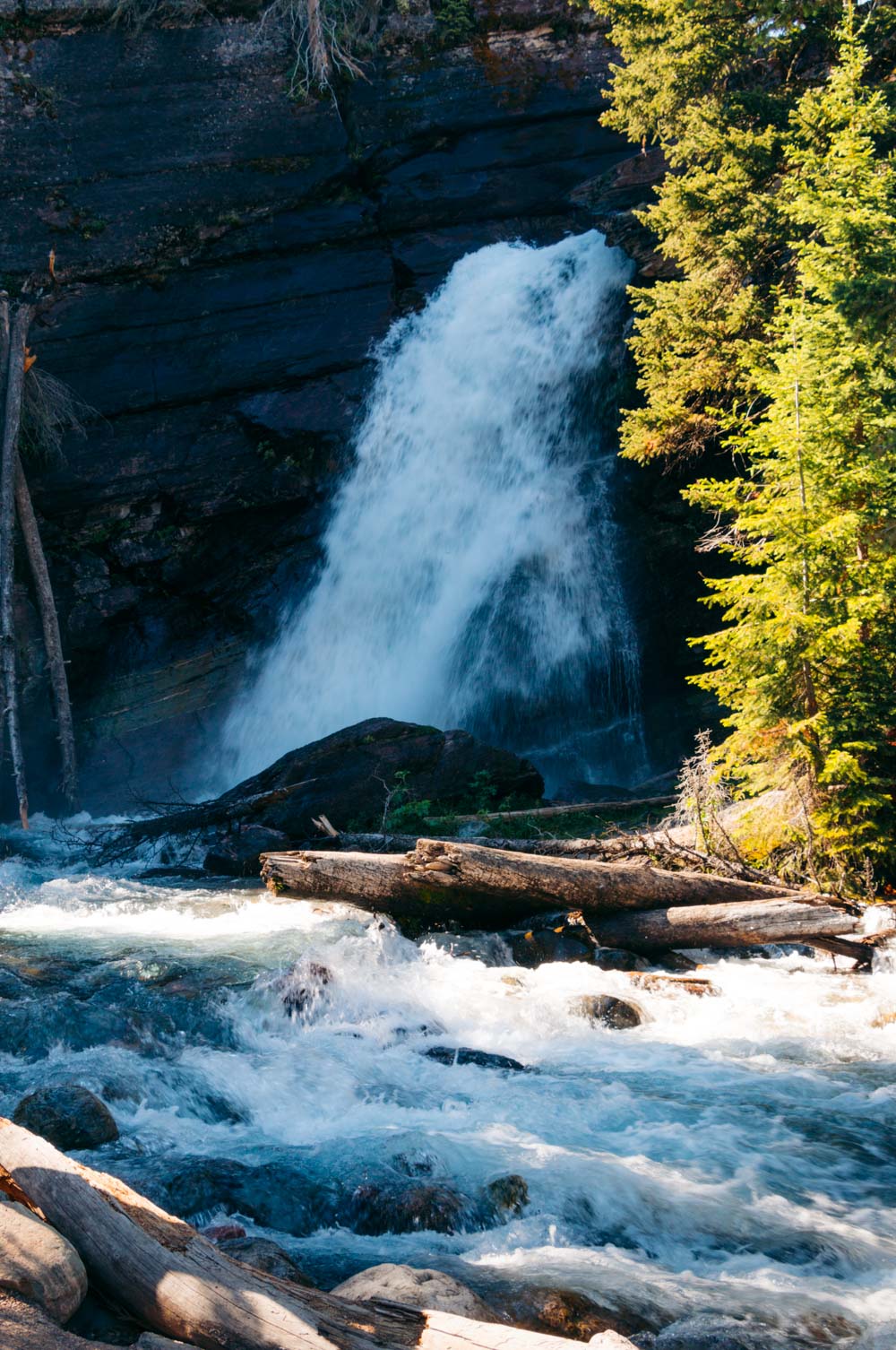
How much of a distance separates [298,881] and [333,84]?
18969 mm

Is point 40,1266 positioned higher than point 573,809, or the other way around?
point 573,809

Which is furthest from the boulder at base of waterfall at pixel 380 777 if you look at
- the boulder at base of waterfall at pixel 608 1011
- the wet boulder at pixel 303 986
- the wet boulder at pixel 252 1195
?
the wet boulder at pixel 252 1195

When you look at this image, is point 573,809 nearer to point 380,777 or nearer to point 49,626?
point 380,777

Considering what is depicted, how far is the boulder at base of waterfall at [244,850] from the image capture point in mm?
13227

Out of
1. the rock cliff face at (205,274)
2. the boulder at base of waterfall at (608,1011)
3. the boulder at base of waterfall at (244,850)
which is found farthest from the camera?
the rock cliff face at (205,274)

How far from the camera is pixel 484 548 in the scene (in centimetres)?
1947

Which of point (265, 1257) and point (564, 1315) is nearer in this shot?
point (564, 1315)

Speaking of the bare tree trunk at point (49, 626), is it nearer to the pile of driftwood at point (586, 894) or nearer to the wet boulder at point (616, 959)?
the pile of driftwood at point (586, 894)

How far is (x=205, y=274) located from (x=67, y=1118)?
18.4 meters

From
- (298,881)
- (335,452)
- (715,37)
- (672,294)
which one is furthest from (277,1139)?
(335,452)

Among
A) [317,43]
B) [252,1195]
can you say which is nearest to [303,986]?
[252,1195]

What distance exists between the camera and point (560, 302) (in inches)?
788

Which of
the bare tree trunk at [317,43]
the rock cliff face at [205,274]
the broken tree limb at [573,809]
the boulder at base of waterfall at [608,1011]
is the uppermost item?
the bare tree trunk at [317,43]

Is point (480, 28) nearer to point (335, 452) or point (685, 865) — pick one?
point (335, 452)
